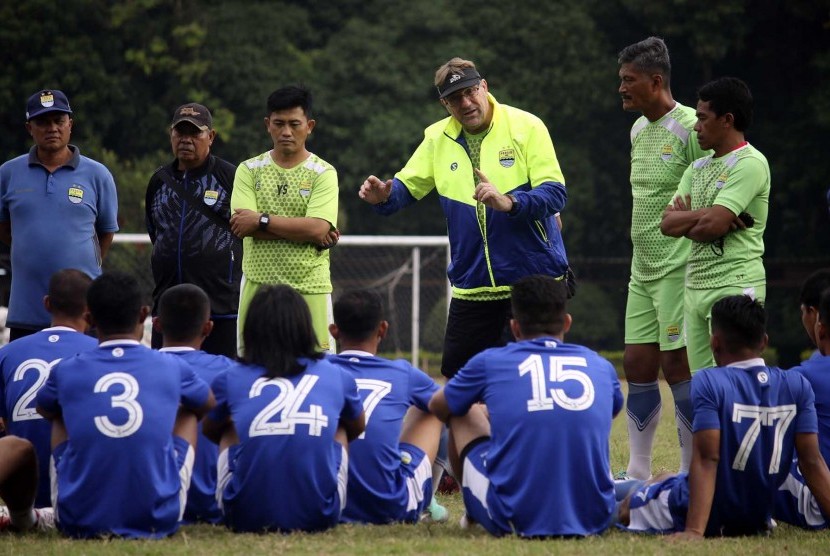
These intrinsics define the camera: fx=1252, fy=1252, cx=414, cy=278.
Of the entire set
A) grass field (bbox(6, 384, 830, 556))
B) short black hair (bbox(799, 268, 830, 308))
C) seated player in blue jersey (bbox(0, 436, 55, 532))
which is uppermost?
short black hair (bbox(799, 268, 830, 308))

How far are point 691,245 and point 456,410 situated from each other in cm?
226

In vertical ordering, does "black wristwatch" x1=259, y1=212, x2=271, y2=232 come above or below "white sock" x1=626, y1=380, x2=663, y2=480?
→ above

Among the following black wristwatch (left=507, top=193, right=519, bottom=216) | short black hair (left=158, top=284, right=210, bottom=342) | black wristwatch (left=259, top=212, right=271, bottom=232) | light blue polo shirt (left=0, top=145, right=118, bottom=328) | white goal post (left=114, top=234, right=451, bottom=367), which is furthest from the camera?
white goal post (left=114, top=234, right=451, bottom=367)

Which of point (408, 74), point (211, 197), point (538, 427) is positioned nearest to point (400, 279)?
point (408, 74)

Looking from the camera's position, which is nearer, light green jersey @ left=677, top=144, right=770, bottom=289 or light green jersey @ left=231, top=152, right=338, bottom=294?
light green jersey @ left=677, top=144, right=770, bottom=289

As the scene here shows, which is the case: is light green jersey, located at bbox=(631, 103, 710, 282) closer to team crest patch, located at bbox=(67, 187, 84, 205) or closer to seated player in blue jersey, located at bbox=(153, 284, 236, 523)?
seated player in blue jersey, located at bbox=(153, 284, 236, 523)

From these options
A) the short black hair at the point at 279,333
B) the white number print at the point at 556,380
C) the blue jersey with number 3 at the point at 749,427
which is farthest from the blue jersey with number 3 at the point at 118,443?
the blue jersey with number 3 at the point at 749,427

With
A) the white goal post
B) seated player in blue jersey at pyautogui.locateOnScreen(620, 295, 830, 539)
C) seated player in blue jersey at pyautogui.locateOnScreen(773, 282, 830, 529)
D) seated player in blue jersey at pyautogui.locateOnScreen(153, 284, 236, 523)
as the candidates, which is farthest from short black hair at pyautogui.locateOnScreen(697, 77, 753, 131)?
the white goal post

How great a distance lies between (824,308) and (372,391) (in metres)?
2.29

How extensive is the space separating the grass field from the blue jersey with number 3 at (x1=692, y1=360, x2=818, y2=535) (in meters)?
0.19

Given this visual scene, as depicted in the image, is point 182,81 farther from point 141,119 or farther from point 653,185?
point 653,185

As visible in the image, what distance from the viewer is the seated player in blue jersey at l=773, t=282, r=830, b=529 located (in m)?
6.20

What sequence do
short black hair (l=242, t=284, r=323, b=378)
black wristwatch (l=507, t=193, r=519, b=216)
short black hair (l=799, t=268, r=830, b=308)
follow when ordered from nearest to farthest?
short black hair (l=242, t=284, r=323, b=378)
short black hair (l=799, t=268, r=830, b=308)
black wristwatch (l=507, t=193, r=519, b=216)

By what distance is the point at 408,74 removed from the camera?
3131 centimetres
